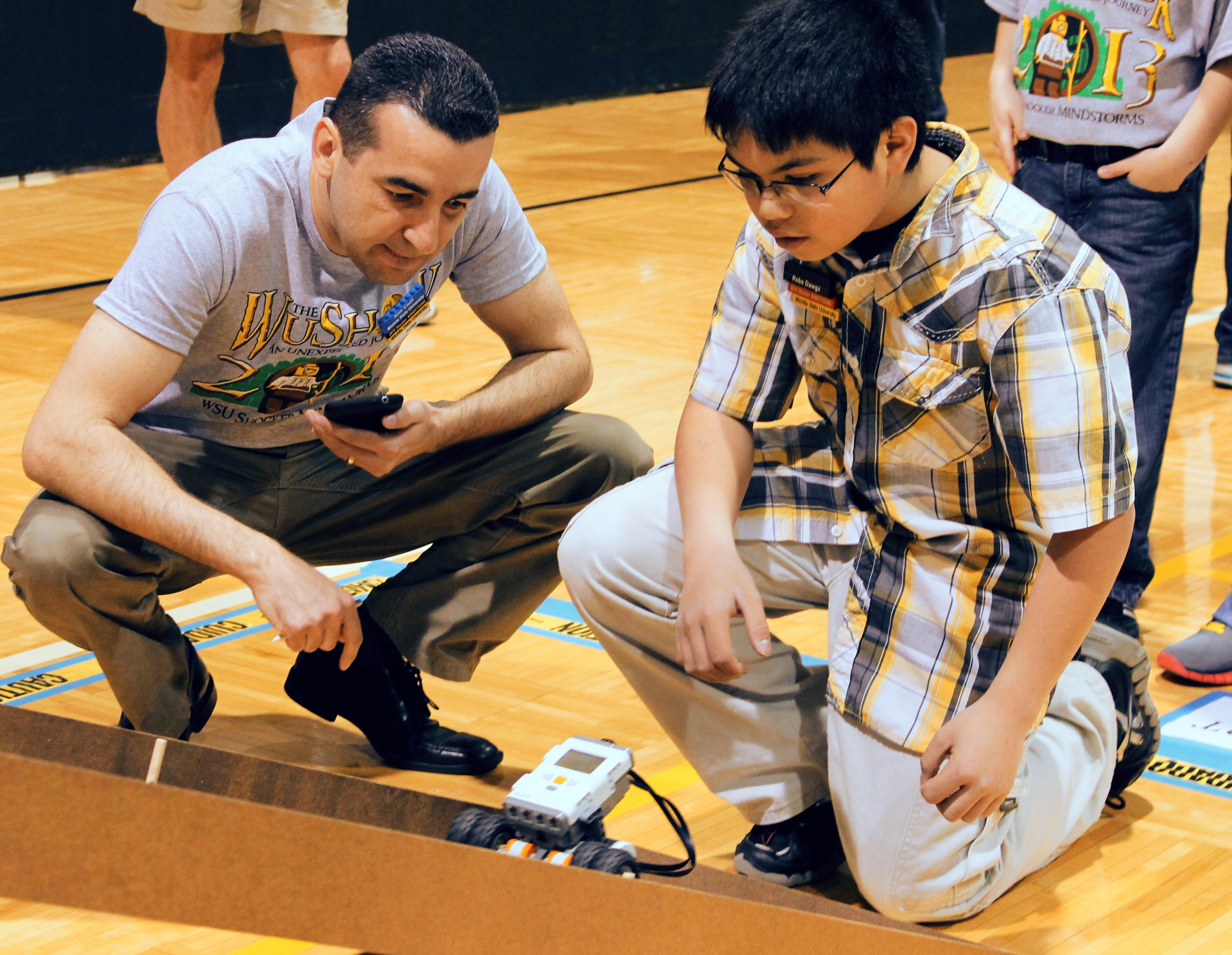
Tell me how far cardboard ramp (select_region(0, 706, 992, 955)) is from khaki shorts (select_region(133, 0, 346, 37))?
2.67m

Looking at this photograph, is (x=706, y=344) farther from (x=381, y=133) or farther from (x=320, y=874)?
(x=320, y=874)

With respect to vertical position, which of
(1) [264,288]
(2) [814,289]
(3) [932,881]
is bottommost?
(3) [932,881]

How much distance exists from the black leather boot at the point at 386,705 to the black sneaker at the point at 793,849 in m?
0.36

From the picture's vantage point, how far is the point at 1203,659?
210 cm

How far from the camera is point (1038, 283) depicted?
1.42 metres

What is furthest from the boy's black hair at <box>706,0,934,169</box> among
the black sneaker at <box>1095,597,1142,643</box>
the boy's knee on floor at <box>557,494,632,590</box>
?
the black sneaker at <box>1095,597,1142,643</box>

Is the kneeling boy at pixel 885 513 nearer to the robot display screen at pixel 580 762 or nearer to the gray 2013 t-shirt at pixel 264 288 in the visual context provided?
the robot display screen at pixel 580 762

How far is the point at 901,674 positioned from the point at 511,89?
6793 mm

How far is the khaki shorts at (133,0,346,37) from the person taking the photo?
3.60 metres

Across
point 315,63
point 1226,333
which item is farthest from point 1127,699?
point 315,63

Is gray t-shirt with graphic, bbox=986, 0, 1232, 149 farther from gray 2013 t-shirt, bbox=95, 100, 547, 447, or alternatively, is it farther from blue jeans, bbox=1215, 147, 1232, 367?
blue jeans, bbox=1215, 147, 1232, 367

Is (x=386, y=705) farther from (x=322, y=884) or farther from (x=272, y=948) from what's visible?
(x=322, y=884)

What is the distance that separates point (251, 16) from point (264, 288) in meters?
2.22

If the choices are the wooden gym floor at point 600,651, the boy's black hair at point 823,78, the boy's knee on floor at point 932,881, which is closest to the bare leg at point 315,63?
the wooden gym floor at point 600,651
